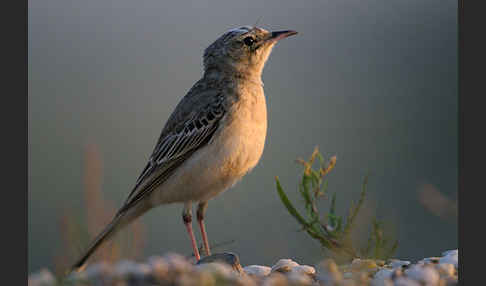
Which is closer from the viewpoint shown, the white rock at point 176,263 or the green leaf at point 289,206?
the white rock at point 176,263

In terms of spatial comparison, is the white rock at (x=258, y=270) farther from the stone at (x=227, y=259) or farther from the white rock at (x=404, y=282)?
the white rock at (x=404, y=282)

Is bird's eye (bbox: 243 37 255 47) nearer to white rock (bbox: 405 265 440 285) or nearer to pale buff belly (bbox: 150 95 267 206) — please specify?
pale buff belly (bbox: 150 95 267 206)

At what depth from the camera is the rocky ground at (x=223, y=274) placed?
3.32 meters

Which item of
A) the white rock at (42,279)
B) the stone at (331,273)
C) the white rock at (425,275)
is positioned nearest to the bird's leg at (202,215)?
the stone at (331,273)

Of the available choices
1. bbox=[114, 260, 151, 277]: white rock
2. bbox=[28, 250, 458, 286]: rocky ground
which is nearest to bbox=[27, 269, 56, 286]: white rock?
bbox=[28, 250, 458, 286]: rocky ground

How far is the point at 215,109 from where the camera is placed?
5.51 metres

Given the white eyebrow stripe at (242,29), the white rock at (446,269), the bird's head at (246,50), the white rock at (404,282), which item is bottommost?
the white rock at (446,269)

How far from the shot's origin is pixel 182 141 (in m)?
5.61

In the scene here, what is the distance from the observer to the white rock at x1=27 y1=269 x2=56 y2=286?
3.19 m

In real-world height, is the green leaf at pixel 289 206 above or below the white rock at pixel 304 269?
above

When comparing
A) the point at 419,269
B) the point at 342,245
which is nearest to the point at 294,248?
the point at 419,269

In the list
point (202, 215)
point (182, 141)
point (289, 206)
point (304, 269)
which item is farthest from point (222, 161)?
point (304, 269)

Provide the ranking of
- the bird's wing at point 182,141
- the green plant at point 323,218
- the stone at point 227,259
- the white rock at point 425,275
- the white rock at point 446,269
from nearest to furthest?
the white rock at point 425,275 → the white rock at point 446,269 → the stone at point 227,259 → the green plant at point 323,218 → the bird's wing at point 182,141

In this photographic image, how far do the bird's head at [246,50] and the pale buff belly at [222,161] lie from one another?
0.62 metres
